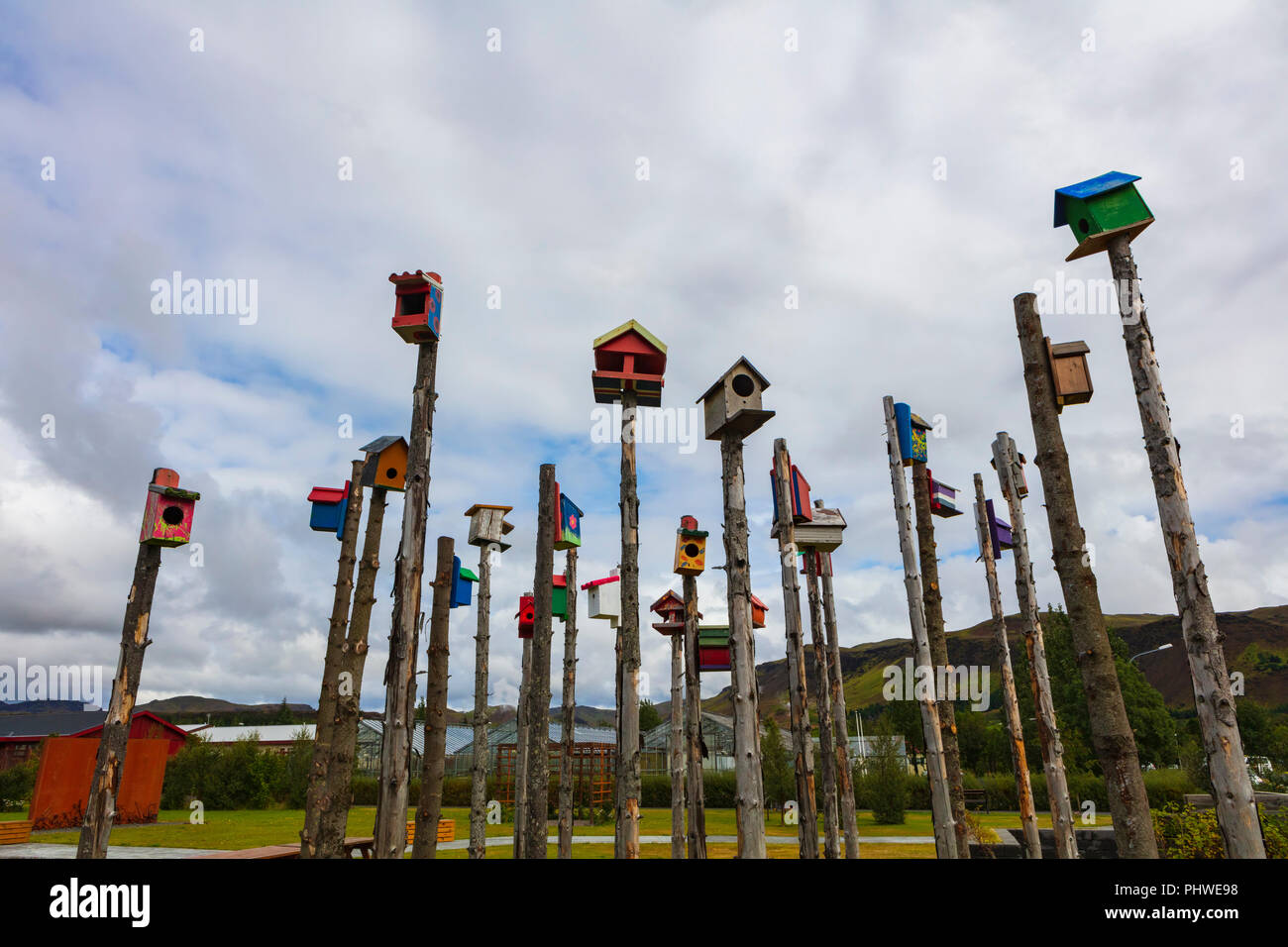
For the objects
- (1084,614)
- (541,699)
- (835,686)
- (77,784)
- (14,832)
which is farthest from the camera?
(77,784)

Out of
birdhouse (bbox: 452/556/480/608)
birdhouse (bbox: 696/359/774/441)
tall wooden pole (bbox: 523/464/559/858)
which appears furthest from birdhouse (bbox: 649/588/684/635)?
birdhouse (bbox: 696/359/774/441)

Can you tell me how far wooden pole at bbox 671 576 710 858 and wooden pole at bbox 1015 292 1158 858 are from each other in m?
6.12

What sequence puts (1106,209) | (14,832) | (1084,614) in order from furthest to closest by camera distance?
1. (14,832)
2. (1106,209)
3. (1084,614)

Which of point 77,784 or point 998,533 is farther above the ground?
point 998,533

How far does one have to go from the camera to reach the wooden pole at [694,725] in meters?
10.7

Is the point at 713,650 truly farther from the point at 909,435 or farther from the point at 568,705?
the point at 909,435

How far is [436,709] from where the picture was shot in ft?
34.5

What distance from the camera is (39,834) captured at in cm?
2175

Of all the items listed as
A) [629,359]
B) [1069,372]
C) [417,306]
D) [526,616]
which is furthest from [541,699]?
A: [1069,372]

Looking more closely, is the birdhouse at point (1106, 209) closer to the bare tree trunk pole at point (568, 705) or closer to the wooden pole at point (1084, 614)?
the wooden pole at point (1084, 614)

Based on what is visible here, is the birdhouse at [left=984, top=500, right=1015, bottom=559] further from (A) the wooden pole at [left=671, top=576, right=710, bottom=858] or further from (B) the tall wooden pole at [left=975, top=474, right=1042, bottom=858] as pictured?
(A) the wooden pole at [left=671, top=576, right=710, bottom=858]

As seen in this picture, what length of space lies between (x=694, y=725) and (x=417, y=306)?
793 cm

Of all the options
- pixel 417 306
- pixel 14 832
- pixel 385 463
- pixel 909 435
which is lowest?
pixel 14 832

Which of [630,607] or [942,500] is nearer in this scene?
[630,607]
